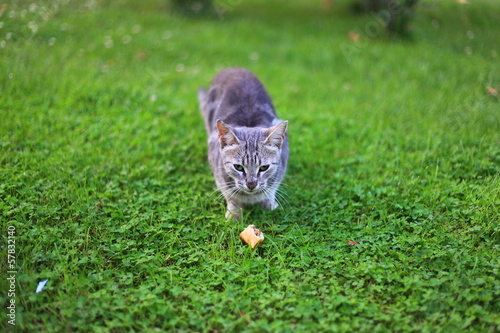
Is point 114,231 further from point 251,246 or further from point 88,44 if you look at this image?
point 88,44

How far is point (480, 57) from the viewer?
252 inches

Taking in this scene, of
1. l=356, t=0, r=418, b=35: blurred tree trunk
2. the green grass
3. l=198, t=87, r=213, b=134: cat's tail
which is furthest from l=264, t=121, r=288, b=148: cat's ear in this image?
l=356, t=0, r=418, b=35: blurred tree trunk

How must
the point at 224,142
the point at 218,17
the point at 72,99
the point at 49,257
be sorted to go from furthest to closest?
the point at 218,17, the point at 72,99, the point at 224,142, the point at 49,257

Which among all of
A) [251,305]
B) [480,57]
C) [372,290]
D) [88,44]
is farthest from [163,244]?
[480,57]

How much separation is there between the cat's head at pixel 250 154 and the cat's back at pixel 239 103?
1.78ft

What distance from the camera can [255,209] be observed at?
3766 mm

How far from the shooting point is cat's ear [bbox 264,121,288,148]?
3.36 meters

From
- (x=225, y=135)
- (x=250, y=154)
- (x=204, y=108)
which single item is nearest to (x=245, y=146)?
(x=250, y=154)

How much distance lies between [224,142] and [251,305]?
4.85 ft

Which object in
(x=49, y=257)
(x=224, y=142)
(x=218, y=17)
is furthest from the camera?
(x=218, y=17)

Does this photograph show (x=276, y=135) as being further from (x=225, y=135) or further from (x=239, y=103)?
(x=239, y=103)

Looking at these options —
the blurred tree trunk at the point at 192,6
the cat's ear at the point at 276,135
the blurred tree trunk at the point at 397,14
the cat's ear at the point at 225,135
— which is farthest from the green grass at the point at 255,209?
the blurred tree trunk at the point at 192,6

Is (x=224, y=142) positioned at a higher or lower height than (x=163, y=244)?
higher

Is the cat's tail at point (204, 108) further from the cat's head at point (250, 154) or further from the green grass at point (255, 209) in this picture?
the cat's head at point (250, 154)
